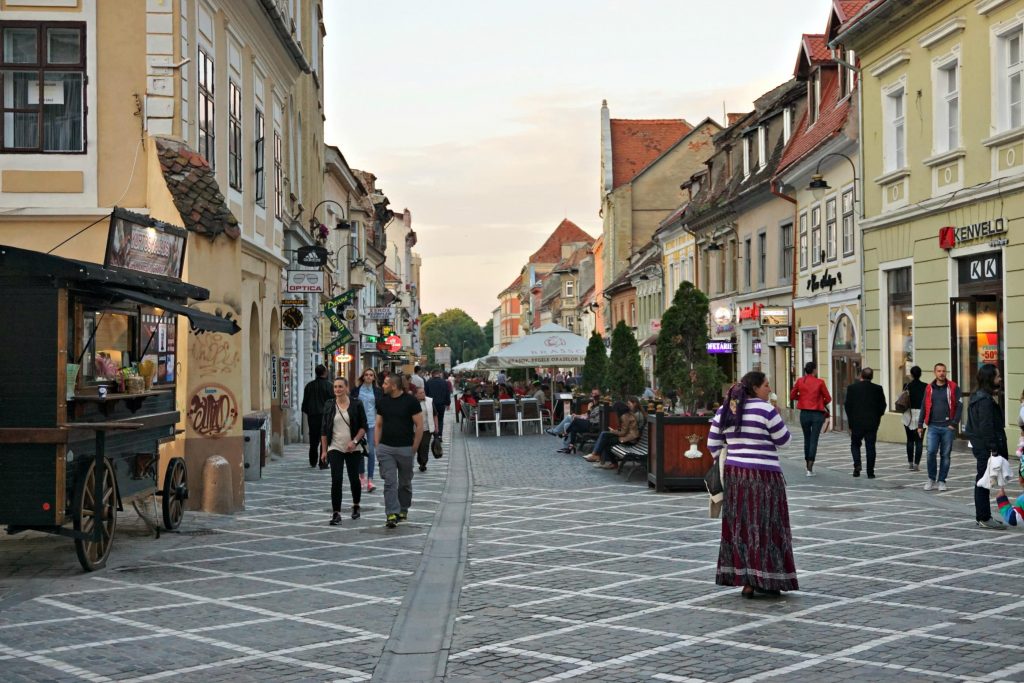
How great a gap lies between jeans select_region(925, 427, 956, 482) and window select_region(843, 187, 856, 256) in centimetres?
1394

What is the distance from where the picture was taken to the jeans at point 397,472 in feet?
46.0

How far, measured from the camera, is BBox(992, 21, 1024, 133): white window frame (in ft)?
67.5

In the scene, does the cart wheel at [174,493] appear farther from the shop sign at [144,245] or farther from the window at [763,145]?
the window at [763,145]

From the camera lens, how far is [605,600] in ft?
30.5

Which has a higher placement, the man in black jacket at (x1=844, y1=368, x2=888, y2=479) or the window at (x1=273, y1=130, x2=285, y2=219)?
the window at (x1=273, y1=130, x2=285, y2=219)

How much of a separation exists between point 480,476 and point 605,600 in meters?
11.9

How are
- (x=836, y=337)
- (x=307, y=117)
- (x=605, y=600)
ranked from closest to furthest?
1. (x=605, y=600)
2. (x=836, y=337)
3. (x=307, y=117)

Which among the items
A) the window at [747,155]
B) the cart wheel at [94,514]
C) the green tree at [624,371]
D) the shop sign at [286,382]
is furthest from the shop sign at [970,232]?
the window at [747,155]

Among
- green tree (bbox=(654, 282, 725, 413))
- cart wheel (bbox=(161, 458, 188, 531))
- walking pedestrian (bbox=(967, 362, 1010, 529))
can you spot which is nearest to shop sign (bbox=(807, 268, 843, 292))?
green tree (bbox=(654, 282, 725, 413))

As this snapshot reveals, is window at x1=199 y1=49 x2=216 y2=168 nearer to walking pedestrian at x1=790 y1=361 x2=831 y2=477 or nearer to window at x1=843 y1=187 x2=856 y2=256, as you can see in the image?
walking pedestrian at x1=790 y1=361 x2=831 y2=477

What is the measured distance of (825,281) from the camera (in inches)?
1271

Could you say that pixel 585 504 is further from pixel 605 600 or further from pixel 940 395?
pixel 605 600

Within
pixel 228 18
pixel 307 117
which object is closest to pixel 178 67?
pixel 228 18

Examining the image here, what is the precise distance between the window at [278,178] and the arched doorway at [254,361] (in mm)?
2789
